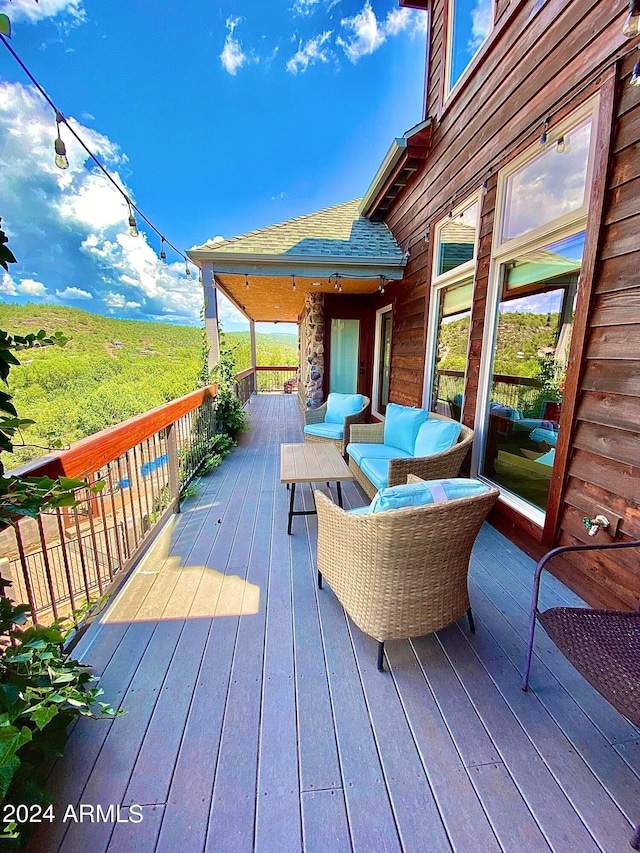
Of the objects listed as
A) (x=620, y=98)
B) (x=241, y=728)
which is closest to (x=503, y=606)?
(x=241, y=728)

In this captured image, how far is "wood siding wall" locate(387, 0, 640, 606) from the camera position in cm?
172

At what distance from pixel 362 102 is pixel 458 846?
925 cm

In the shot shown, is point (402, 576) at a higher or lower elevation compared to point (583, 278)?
lower

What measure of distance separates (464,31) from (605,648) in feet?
16.2

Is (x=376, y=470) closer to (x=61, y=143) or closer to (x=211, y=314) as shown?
(x=211, y=314)

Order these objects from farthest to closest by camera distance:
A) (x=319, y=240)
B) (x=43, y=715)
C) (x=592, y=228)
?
(x=319, y=240), (x=592, y=228), (x=43, y=715)

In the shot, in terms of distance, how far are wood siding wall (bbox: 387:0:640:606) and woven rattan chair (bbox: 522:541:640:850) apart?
0.56 meters

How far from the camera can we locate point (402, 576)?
4.71ft

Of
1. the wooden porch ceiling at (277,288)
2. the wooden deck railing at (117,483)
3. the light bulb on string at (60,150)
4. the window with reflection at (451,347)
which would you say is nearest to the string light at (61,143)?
the light bulb on string at (60,150)

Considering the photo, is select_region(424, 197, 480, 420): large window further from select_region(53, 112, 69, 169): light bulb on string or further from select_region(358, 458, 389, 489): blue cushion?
select_region(53, 112, 69, 169): light bulb on string

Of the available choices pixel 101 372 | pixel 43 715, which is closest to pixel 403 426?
pixel 43 715

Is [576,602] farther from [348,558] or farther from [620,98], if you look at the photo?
[620,98]

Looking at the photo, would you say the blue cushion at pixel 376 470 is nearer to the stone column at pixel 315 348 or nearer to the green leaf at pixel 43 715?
the green leaf at pixel 43 715

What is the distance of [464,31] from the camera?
326cm
